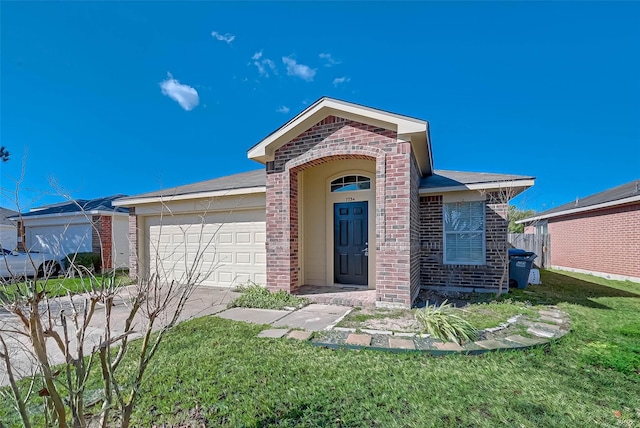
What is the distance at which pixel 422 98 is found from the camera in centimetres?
1455

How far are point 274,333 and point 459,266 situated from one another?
596 centimetres

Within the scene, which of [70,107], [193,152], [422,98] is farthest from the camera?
[193,152]

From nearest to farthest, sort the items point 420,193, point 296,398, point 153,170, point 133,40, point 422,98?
point 296,398, point 153,170, point 420,193, point 133,40, point 422,98

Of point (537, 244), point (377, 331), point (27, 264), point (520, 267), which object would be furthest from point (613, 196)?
point (27, 264)

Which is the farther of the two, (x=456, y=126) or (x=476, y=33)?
(x=456, y=126)

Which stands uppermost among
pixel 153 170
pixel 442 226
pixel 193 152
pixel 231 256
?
pixel 193 152

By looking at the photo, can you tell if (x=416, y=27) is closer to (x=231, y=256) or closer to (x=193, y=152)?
(x=231, y=256)

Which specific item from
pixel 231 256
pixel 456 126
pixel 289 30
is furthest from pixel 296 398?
pixel 456 126

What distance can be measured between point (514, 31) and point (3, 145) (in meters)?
17.2

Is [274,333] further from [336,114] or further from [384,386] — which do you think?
[336,114]

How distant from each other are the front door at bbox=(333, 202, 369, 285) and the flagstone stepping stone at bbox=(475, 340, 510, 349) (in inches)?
144

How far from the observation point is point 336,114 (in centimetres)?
648

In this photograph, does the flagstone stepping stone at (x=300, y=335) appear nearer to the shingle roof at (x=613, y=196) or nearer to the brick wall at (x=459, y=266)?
the brick wall at (x=459, y=266)

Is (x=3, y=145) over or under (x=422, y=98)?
under
